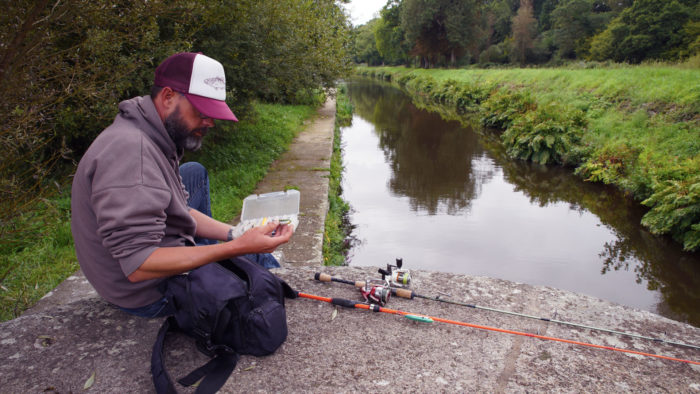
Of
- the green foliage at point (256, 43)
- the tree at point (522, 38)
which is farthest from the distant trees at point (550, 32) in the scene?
the green foliage at point (256, 43)

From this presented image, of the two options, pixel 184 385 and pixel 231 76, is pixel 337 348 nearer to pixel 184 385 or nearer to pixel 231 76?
pixel 184 385

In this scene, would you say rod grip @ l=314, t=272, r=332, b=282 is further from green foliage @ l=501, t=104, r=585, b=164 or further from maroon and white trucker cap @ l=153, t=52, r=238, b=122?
green foliage @ l=501, t=104, r=585, b=164

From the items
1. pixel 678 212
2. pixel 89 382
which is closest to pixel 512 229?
pixel 678 212

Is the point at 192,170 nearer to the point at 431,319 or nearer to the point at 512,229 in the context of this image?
the point at 431,319

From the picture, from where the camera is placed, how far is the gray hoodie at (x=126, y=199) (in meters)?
1.87

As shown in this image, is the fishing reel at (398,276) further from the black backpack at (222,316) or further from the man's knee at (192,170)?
the man's knee at (192,170)

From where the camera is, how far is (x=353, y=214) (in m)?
7.99

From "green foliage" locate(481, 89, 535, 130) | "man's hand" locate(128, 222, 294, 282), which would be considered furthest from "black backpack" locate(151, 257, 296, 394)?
"green foliage" locate(481, 89, 535, 130)

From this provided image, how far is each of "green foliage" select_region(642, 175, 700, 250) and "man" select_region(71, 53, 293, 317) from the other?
20.8 ft

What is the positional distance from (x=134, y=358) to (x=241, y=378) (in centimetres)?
59

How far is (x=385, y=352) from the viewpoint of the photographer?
2479mm

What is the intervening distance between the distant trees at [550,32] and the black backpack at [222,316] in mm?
33759

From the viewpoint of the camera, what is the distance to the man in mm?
1886

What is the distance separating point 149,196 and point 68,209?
415 cm
